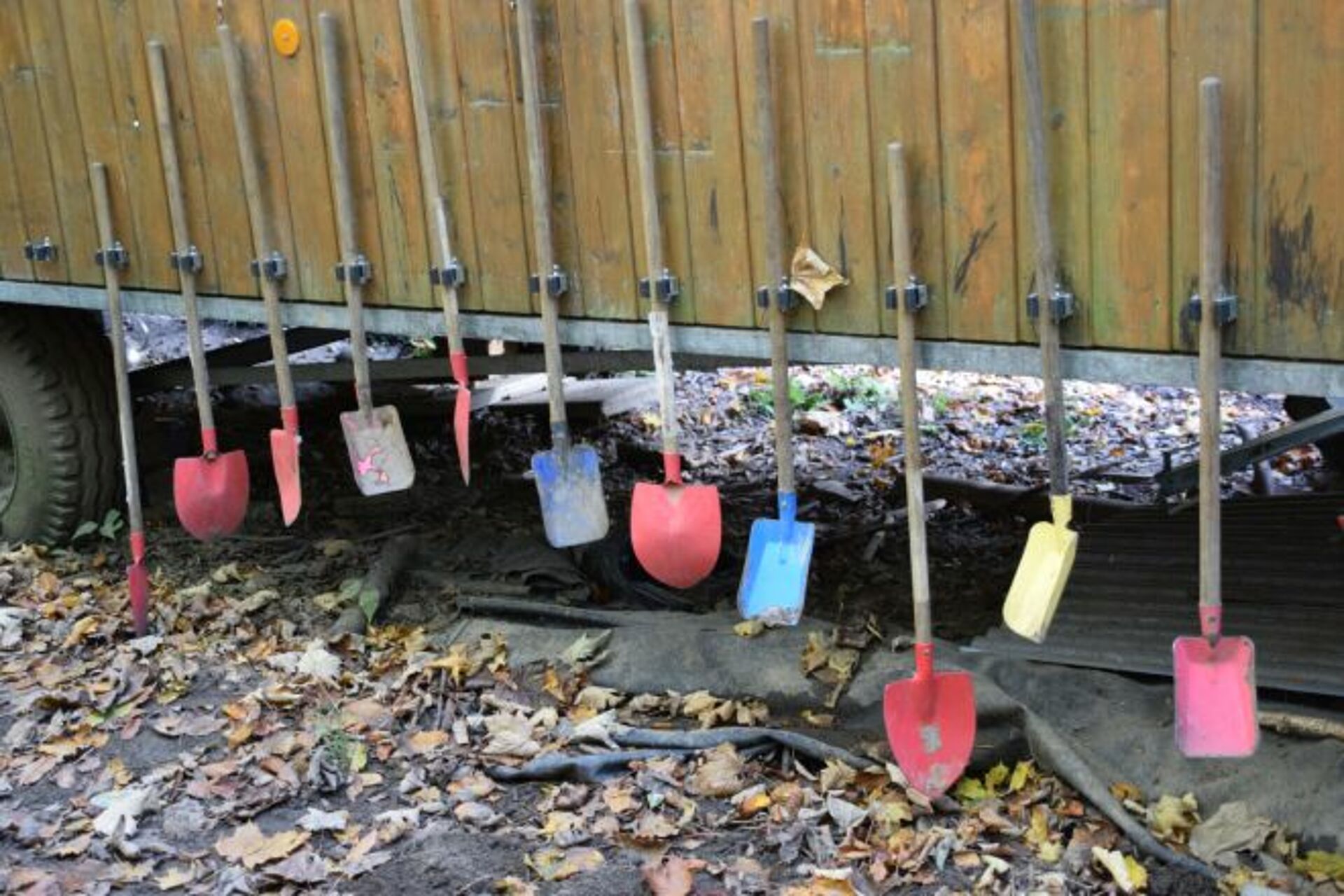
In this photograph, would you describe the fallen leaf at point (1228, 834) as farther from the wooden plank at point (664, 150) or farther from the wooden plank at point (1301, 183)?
the wooden plank at point (664, 150)

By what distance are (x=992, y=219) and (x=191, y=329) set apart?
2996mm

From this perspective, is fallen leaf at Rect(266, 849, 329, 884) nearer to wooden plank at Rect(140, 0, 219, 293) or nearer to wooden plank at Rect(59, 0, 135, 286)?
wooden plank at Rect(140, 0, 219, 293)

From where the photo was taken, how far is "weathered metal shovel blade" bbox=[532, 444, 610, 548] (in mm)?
5191

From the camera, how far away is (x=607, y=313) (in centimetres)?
505

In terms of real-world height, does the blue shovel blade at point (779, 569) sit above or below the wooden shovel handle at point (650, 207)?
below

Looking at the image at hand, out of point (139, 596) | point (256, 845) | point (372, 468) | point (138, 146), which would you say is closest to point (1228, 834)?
point (256, 845)

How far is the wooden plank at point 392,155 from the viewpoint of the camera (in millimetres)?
5211

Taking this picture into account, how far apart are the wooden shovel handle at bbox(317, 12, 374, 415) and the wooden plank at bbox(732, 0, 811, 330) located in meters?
1.46

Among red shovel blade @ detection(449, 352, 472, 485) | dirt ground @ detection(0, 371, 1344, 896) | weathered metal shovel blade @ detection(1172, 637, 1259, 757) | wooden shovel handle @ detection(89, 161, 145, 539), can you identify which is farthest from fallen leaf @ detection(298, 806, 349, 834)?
weathered metal shovel blade @ detection(1172, 637, 1259, 757)

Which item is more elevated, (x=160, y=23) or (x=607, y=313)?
(x=160, y=23)

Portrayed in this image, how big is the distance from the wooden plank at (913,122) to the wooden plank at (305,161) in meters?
1.95

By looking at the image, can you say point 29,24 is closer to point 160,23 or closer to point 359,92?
point 160,23

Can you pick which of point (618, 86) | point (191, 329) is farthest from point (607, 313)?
point (191, 329)

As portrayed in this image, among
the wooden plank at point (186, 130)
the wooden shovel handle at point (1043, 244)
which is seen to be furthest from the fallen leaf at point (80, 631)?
the wooden shovel handle at point (1043, 244)
